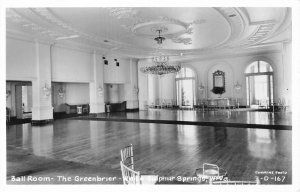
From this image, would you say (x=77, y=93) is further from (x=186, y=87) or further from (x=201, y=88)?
(x=201, y=88)

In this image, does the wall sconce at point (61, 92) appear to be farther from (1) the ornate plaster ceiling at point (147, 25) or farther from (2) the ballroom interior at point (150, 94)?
(1) the ornate plaster ceiling at point (147, 25)

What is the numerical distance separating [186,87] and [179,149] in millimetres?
12179

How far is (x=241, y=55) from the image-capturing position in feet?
49.1

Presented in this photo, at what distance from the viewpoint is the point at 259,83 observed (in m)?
15.0

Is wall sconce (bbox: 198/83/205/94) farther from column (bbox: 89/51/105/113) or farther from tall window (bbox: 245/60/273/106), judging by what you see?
column (bbox: 89/51/105/113)

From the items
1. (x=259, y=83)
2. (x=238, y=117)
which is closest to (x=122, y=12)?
(x=238, y=117)

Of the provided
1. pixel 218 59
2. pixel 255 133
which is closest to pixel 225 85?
pixel 218 59

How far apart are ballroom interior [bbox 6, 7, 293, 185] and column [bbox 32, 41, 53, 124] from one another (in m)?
0.04

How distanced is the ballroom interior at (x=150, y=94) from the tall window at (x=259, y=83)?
6 centimetres

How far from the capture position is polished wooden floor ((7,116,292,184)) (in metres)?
4.29
